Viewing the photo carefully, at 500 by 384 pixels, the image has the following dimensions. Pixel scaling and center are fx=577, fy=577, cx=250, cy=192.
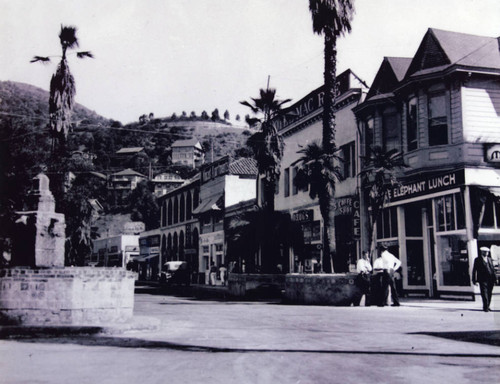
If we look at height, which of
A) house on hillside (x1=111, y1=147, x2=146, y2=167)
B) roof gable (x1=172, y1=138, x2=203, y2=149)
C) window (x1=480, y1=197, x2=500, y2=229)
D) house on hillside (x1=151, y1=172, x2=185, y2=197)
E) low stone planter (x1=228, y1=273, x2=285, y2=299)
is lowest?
low stone planter (x1=228, y1=273, x2=285, y2=299)

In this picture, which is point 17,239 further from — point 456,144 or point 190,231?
A: point 190,231

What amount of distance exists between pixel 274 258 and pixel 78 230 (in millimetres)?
10481

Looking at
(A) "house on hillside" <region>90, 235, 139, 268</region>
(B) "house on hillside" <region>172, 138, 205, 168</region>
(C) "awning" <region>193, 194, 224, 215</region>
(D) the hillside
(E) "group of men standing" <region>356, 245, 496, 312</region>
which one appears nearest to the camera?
(D) the hillside

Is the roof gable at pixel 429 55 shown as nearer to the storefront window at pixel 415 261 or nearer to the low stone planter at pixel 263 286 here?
the storefront window at pixel 415 261

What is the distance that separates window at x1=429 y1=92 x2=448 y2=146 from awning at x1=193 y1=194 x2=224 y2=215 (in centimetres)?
2858

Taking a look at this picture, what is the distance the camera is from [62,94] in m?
26.1

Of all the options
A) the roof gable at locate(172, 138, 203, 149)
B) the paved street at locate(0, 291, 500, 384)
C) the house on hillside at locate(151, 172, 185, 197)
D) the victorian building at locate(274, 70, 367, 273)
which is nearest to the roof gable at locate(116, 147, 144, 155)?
the roof gable at locate(172, 138, 203, 149)

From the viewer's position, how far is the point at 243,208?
46.2 m

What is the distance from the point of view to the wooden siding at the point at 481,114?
22.0 m

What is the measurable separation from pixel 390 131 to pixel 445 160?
185 inches

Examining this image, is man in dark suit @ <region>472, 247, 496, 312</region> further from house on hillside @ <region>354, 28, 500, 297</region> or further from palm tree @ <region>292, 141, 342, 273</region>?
palm tree @ <region>292, 141, 342, 273</region>

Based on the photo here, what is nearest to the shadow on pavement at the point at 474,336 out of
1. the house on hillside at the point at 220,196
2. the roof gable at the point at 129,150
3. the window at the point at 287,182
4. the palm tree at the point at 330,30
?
the palm tree at the point at 330,30

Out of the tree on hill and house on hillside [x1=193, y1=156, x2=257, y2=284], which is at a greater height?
the tree on hill

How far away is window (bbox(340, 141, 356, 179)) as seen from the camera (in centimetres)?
2997
